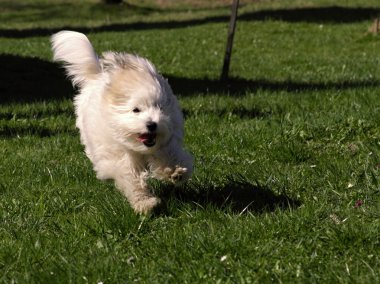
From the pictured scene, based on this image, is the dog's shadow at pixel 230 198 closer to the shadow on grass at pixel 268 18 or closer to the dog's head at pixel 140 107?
the dog's head at pixel 140 107

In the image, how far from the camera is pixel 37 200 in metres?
6.12

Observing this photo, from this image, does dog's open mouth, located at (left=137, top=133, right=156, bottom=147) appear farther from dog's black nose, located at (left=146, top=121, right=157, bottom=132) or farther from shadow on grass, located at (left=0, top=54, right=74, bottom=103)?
shadow on grass, located at (left=0, top=54, right=74, bottom=103)

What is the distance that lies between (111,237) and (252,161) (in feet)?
8.00

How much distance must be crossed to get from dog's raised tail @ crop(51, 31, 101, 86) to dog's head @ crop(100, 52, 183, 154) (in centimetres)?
118

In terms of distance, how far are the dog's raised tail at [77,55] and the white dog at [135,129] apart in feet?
2.53

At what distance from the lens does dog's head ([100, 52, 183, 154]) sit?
18.6 feet

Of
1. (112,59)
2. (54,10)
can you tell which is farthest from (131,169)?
(54,10)

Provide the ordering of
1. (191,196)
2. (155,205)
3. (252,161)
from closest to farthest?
1. (155,205)
2. (191,196)
3. (252,161)

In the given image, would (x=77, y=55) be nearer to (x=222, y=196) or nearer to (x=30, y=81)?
(x=222, y=196)

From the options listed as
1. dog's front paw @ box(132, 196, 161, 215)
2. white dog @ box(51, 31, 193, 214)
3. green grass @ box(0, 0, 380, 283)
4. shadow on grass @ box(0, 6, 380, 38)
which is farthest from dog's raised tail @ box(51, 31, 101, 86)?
shadow on grass @ box(0, 6, 380, 38)

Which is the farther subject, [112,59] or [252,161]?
[252,161]

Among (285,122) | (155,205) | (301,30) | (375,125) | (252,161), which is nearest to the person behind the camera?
(155,205)

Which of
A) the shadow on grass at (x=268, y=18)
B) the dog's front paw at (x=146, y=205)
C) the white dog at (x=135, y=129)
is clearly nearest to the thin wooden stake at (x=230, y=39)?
the white dog at (x=135, y=129)

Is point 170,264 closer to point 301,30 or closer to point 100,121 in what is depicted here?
point 100,121
